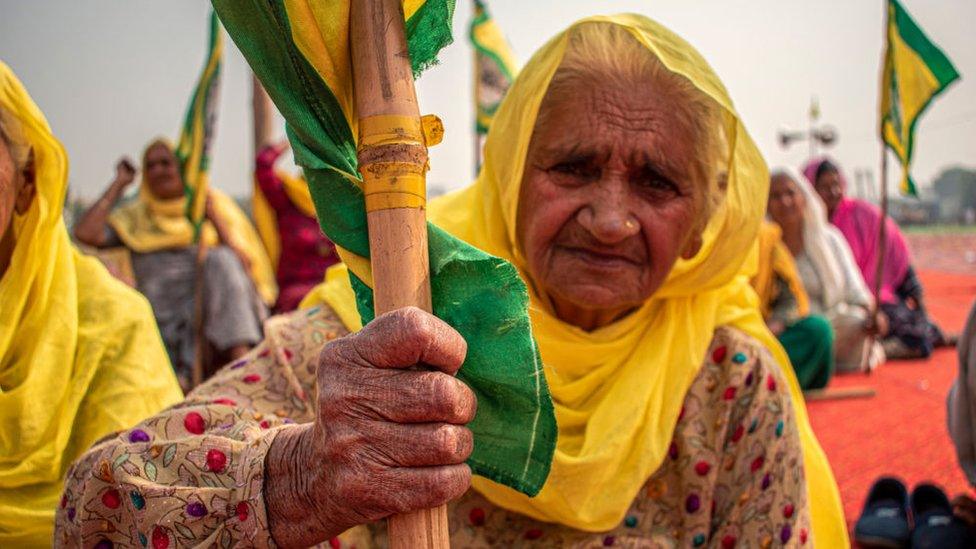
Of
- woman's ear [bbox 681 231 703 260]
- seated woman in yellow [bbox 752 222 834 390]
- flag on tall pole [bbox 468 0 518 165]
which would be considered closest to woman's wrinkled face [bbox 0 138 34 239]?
woman's ear [bbox 681 231 703 260]

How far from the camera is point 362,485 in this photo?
1.03 m

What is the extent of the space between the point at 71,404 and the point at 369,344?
56.1 inches

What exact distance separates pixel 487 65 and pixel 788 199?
3.02 metres

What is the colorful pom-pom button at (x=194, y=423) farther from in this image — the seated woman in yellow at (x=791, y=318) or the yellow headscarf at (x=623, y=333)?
the seated woman in yellow at (x=791, y=318)

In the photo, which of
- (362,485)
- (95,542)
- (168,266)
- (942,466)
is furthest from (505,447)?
(168,266)

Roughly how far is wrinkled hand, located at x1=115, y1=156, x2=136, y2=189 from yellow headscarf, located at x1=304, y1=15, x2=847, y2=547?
4944 mm

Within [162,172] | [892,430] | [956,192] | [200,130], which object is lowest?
[956,192]

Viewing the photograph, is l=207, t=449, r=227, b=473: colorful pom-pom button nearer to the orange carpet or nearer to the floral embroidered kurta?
the floral embroidered kurta

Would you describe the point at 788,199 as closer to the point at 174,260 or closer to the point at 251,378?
the point at 174,260

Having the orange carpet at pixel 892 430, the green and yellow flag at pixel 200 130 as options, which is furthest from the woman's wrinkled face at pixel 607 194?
the green and yellow flag at pixel 200 130

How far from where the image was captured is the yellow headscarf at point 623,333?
179 centimetres

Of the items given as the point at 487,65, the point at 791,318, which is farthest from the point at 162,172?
the point at 791,318

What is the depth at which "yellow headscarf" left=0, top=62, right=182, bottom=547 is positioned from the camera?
76.7 inches

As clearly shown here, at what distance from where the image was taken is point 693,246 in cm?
204
